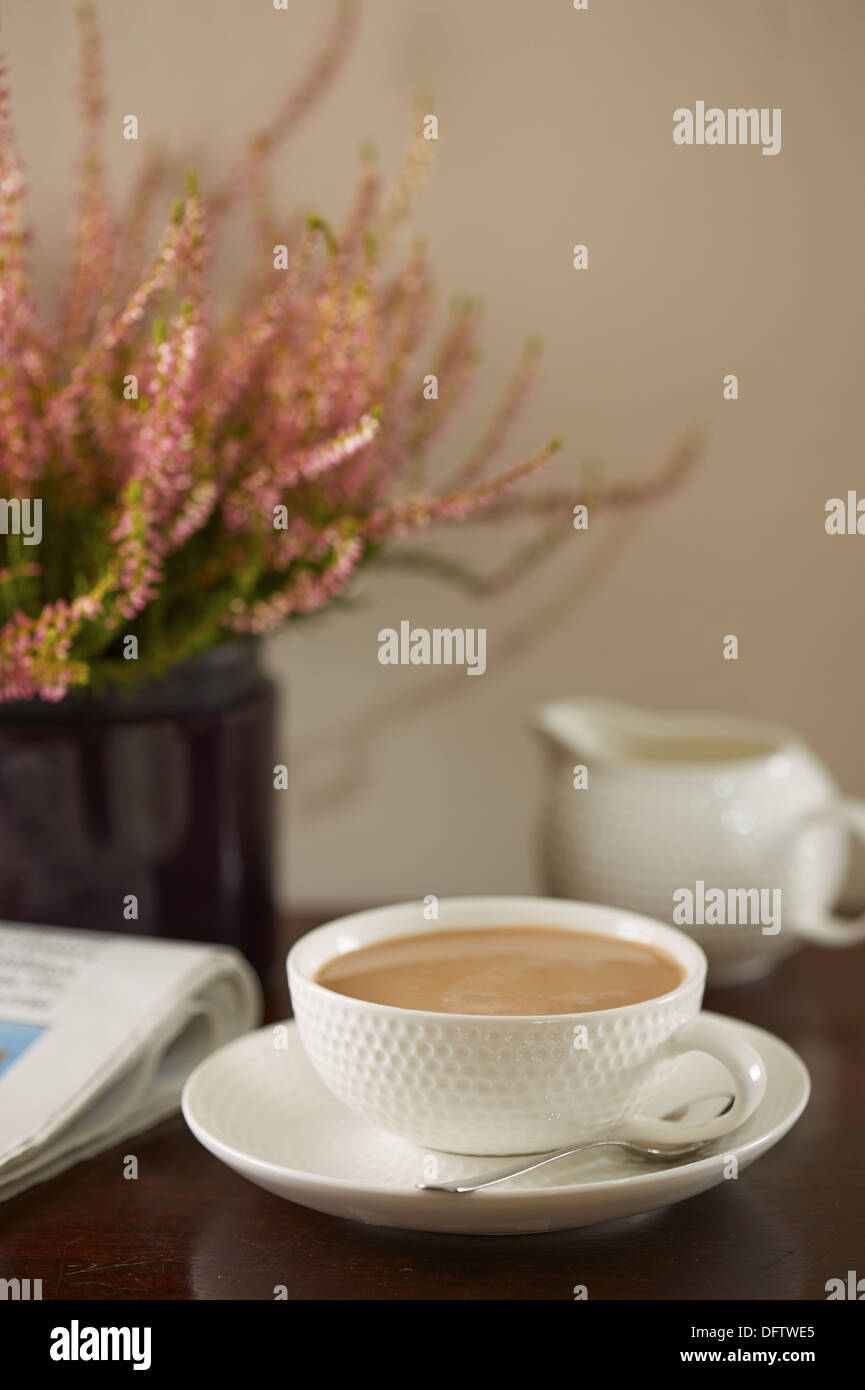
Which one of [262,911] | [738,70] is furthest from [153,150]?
[262,911]

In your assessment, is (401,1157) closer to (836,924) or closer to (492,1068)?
(492,1068)

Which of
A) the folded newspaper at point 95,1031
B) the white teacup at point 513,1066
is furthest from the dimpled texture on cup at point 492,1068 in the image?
the folded newspaper at point 95,1031

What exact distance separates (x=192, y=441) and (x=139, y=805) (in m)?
0.20

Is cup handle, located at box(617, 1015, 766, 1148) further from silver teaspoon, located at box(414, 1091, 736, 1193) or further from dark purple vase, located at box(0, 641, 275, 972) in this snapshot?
dark purple vase, located at box(0, 641, 275, 972)

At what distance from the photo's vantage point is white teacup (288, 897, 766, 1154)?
0.46 m

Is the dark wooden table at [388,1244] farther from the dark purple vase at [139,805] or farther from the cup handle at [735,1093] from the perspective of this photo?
the dark purple vase at [139,805]

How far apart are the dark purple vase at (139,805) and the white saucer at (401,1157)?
160 mm

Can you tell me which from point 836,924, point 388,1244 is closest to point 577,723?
point 836,924

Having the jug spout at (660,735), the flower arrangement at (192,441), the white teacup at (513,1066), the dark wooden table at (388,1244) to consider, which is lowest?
the dark wooden table at (388,1244)

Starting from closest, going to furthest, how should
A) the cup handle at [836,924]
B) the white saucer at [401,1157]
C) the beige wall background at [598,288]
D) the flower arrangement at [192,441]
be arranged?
the white saucer at [401,1157] → the flower arrangement at [192,441] → the cup handle at [836,924] → the beige wall background at [598,288]

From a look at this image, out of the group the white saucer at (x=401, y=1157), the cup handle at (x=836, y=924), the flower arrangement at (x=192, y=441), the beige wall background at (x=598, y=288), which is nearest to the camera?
the white saucer at (x=401, y=1157)

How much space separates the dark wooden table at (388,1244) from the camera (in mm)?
465

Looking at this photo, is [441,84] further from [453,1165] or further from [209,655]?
[453,1165]

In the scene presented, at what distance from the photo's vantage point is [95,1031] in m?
0.60
